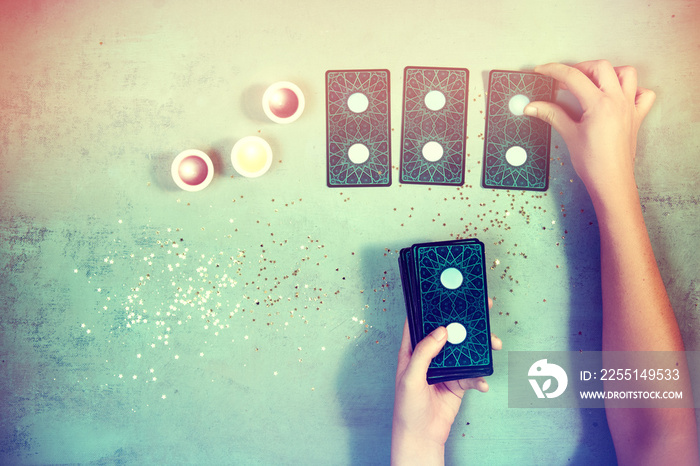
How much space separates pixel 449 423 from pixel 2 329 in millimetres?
1222

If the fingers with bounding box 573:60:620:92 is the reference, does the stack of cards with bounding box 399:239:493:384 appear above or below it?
below

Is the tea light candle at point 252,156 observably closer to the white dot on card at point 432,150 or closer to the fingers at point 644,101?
the white dot on card at point 432,150

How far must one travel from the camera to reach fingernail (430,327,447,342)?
934mm

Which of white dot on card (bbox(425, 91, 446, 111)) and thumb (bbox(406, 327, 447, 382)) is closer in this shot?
thumb (bbox(406, 327, 447, 382))

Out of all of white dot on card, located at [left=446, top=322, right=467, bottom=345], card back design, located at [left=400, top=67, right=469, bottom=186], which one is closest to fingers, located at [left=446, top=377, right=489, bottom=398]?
white dot on card, located at [left=446, top=322, right=467, bottom=345]

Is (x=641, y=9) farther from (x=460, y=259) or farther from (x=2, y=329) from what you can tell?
(x=2, y=329)

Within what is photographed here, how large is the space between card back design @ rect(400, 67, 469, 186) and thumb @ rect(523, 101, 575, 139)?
0.17 metres

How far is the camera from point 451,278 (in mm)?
984

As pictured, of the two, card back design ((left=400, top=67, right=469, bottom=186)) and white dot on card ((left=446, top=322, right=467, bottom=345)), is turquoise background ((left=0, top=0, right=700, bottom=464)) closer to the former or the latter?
card back design ((left=400, top=67, right=469, bottom=186))

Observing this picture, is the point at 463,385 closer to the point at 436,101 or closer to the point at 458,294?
the point at 458,294

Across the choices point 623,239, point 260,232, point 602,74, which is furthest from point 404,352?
point 602,74

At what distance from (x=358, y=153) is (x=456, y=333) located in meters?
0.51

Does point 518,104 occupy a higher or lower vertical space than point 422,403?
higher

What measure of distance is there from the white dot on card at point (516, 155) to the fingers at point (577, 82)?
17cm
